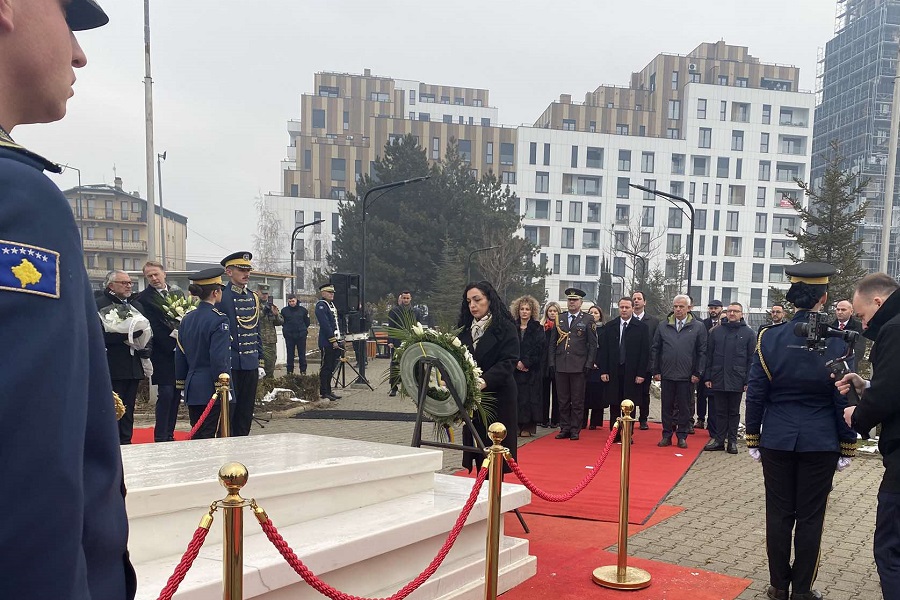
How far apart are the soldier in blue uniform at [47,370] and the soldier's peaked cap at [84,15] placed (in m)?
0.14

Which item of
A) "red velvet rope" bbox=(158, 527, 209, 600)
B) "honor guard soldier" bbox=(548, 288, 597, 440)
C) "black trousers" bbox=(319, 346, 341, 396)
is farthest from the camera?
"black trousers" bbox=(319, 346, 341, 396)

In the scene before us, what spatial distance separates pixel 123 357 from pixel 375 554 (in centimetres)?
545

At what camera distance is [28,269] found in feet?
3.24

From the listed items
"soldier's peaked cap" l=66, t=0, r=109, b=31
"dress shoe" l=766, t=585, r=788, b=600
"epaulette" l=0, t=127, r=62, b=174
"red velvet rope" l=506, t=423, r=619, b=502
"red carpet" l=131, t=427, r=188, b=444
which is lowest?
"red carpet" l=131, t=427, r=188, b=444

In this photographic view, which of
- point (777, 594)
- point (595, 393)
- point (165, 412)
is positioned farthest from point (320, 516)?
point (595, 393)

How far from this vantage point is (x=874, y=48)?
66.1 meters

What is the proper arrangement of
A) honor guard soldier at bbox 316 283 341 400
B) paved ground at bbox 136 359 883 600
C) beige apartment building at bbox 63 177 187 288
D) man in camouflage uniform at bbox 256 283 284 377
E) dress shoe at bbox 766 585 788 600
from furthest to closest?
1. beige apartment building at bbox 63 177 187 288
2. man in camouflage uniform at bbox 256 283 284 377
3. honor guard soldier at bbox 316 283 341 400
4. paved ground at bbox 136 359 883 600
5. dress shoe at bbox 766 585 788 600

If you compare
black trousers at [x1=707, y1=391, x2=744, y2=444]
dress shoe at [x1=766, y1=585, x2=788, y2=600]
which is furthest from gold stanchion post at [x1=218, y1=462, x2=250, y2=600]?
black trousers at [x1=707, y1=391, x2=744, y2=444]

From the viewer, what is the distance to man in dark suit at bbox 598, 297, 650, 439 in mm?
11625

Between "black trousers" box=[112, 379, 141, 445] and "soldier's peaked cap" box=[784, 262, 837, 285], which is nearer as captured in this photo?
"soldier's peaked cap" box=[784, 262, 837, 285]

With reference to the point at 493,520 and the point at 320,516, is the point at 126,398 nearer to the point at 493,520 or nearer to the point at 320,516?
the point at 320,516

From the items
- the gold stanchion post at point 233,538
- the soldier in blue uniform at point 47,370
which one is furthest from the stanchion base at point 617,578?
the soldier in blue uniform at point 47,370

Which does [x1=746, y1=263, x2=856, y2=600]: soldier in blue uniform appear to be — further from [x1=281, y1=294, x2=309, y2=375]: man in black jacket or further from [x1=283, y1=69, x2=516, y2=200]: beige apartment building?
[x1=283, y1=69, x2=516, y2=200]: beige apartment building

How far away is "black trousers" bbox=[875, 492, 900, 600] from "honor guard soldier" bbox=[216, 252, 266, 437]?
6544 millimetres
